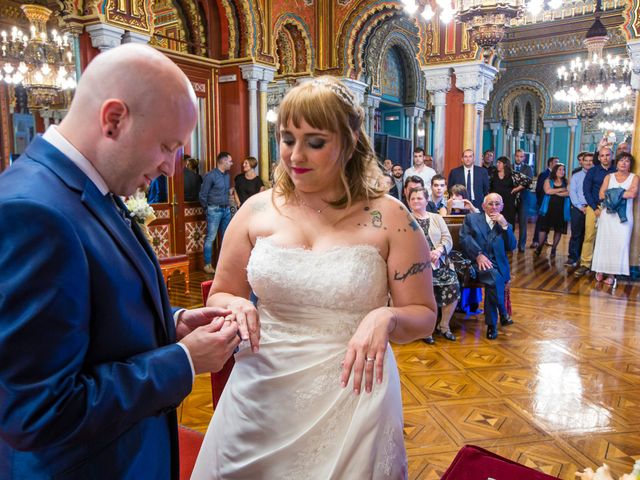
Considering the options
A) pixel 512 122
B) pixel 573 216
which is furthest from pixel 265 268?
pixel 512 122

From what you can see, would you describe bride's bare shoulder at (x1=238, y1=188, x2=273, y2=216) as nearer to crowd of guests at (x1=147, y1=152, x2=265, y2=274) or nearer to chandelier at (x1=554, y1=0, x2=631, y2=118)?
crowd of guests at (x1=147, y1=152, x2=265, y2=274)

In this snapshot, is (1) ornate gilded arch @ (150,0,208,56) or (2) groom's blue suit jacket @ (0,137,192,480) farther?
(1) ornate gilded arch @ (150,0,208,56)

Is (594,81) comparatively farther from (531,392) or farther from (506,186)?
(531,392)

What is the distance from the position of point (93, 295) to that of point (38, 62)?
636 centimetres

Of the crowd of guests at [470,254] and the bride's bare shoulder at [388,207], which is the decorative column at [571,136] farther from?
the bride's bare shoulder at [388,207]

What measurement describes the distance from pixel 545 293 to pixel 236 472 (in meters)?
5.46

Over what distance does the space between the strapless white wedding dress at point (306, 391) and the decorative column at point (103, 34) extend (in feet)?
16.8

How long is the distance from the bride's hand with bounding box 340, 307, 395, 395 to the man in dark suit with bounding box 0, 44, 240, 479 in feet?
0.98

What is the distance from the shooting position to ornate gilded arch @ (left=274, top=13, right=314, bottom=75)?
29.8 feet

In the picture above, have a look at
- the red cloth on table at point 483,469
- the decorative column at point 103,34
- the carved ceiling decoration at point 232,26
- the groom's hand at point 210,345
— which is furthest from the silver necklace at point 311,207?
the carved ceiling decoration at point 232,26

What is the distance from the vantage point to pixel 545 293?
6062 millimetres

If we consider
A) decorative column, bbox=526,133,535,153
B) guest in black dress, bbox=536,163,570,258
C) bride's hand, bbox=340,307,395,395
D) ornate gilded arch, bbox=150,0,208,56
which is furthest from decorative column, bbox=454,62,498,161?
decorative column, bbox=526,133,535,153

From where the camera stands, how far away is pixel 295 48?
935cm

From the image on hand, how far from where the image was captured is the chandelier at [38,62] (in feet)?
19.4
